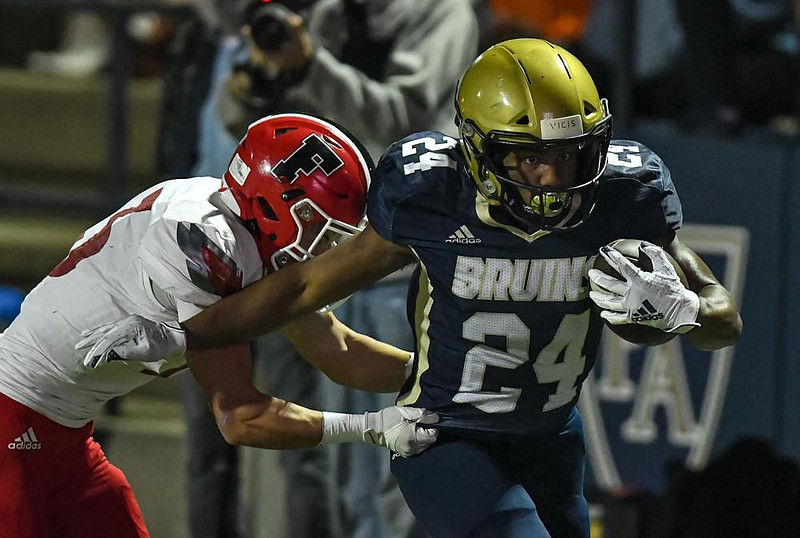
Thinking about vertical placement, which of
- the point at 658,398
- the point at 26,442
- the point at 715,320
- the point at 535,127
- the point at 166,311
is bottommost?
the point at 658,398

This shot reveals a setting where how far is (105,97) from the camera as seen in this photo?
666 cm

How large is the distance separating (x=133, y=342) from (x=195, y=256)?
21cm

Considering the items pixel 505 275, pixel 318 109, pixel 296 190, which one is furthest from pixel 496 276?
pixel 318 109

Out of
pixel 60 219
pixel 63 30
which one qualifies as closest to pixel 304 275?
pixel 60 219

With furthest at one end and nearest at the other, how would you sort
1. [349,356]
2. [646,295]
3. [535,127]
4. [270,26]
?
[270,26] < [349,356] < [535,127] < [646,295]

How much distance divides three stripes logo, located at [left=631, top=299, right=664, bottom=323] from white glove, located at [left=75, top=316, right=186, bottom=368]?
0.90 meters

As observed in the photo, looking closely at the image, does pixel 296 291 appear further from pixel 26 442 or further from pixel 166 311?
pixel 26 442

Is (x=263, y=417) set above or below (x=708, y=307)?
below

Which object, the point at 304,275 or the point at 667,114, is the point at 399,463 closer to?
the point at 304,275

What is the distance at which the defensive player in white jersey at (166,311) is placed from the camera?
317 cm

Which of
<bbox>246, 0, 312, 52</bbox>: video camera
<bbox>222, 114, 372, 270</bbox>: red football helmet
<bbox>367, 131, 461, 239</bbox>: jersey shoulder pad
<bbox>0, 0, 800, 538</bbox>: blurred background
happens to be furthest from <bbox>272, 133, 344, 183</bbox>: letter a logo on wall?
<bbox>0, 0, 800, 538</bbox>: blurred background

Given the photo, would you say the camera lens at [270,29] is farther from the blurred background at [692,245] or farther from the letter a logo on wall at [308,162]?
the letter a logo on wall at [308,162]

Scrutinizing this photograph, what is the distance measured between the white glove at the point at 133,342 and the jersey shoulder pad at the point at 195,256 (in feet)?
0.29

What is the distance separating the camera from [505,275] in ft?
10.0
